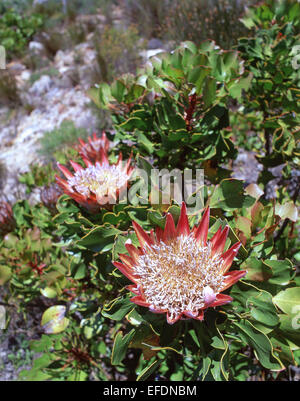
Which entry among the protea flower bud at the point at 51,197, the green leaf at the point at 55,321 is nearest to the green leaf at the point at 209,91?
the protea flower bud at the point at 51,197

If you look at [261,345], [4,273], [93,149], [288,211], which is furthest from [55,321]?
[288,211]

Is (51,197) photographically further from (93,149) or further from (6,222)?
(93,149)

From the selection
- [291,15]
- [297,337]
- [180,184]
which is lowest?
[297,337]

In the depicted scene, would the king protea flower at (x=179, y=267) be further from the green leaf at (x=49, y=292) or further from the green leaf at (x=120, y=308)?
the green leaf at (x=49, y=292)

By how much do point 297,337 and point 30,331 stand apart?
1695 millimetres

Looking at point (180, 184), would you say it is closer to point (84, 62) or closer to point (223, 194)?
point (223, 194)

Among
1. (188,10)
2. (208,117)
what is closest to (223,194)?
(208,117)

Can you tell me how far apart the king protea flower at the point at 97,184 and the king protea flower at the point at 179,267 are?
237 millimetres

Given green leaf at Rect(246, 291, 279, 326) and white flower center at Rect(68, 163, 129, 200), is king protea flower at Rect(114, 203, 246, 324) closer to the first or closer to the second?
green leaf at Rect(246, 291, 279, 326)

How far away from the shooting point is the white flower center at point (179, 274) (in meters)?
0.75

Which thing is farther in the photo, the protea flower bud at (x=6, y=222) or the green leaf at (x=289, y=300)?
the protea flower bud at (x=6, y=222)

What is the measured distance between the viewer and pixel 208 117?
3.61ft
